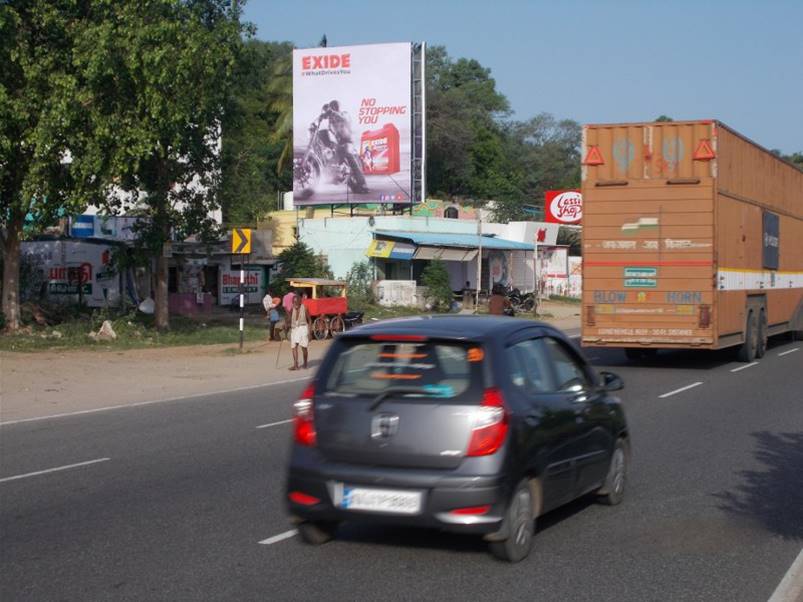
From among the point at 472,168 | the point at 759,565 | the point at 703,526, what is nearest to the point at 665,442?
the point at 703,526

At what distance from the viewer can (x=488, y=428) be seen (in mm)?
6598

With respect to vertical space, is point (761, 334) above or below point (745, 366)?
above

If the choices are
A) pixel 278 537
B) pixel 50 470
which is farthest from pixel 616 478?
pixel 50 470

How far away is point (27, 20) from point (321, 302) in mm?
10771

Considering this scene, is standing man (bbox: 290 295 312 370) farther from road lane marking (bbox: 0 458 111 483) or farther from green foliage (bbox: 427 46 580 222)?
green foliage (bbox: 427 46 580 222)

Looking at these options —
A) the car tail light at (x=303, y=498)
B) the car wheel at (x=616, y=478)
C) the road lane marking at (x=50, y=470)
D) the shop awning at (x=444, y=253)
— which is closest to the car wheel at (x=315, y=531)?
the car tail light at (x=303, y=498)

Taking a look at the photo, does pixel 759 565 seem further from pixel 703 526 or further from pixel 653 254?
pixel 653 254

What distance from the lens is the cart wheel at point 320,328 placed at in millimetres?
29677

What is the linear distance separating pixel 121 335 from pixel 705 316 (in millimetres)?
15452

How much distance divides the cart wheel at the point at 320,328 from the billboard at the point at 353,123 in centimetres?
1289

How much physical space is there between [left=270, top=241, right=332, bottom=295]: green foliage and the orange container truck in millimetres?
20201

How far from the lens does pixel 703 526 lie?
811 cm

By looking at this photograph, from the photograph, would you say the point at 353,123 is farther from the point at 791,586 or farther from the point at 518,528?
the point at 791,586

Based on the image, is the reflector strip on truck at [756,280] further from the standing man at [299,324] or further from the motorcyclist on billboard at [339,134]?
the motorcyclist on billboard at [339,134]
